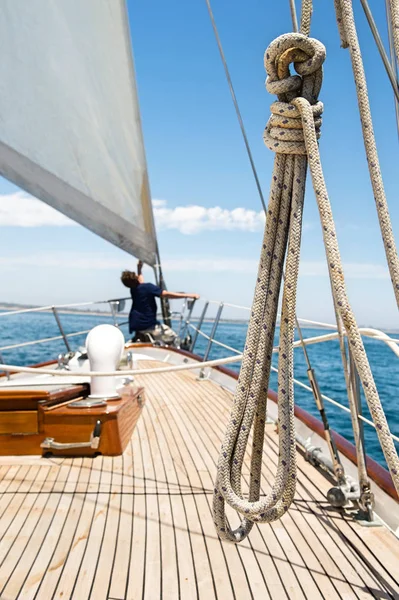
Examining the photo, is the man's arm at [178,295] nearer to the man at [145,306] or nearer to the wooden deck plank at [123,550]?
the man at [145,306]

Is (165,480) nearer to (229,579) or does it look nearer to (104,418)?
(104,418)

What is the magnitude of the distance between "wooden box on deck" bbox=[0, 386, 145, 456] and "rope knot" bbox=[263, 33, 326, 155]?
1.65 meters

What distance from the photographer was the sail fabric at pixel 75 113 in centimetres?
239

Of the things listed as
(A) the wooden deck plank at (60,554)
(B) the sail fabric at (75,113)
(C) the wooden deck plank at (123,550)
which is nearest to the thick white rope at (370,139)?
(C) the wooden deck plank at (123,550)

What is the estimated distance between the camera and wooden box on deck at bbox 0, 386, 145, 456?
2209 millimetres

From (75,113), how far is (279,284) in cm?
257

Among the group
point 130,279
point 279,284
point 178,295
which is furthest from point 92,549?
point 130,279

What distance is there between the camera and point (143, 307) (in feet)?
18.6

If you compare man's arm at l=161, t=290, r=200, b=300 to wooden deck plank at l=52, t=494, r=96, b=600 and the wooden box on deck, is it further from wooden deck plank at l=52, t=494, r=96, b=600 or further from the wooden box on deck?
wooden deck plank at l=52, t=494, r=96, b=600

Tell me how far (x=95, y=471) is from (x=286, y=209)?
1.58m

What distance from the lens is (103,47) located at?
3.54 meters

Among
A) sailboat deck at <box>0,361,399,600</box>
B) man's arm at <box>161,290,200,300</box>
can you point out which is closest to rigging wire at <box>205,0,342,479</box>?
sailboat deck at <box>0,361,399,600</box>

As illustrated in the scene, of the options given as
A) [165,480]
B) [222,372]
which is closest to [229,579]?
[165,480]

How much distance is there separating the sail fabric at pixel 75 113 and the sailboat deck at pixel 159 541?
1.56 m
